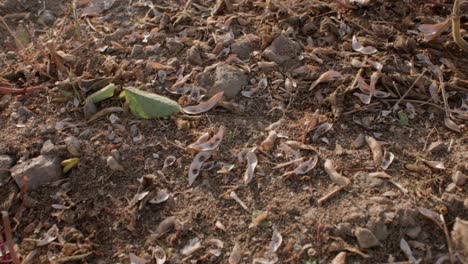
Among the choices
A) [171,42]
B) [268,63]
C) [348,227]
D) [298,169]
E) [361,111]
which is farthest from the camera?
[171,42]

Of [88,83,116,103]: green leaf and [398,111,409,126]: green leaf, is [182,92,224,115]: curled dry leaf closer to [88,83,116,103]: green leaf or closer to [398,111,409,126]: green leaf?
[88,83,116,103]: green leaf

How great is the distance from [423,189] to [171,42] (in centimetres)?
118

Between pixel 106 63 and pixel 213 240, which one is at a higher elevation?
pixel 106 63

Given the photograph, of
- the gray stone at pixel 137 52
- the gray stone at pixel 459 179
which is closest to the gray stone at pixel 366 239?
the gray stone at pixel 459 179

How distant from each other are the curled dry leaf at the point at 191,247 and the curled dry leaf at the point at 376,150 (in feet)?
2.15

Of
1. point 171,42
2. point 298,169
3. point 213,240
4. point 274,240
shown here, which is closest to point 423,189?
point 298,169

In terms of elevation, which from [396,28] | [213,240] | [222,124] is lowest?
[213,240]

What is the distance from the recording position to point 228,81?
1901mm

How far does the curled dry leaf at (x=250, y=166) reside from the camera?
1.66 metres

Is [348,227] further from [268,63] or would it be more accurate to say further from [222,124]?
[268,63]

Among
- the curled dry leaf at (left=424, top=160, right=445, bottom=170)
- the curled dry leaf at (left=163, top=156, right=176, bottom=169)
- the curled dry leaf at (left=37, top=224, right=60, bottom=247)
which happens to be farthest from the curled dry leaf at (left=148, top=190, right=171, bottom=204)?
the curled dry leaf at (left=424, top=160, right=445, bottom=170)

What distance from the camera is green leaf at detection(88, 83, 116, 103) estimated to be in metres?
1.90

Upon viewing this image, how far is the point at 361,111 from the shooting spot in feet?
5.95

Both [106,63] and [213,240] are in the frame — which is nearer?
[213,240]
